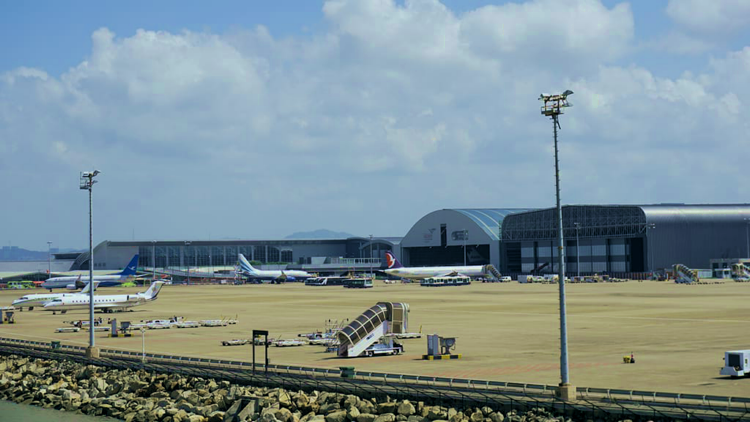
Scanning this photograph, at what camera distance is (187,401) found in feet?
152

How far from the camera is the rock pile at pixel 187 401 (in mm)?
38406

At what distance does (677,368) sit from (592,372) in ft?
15.8

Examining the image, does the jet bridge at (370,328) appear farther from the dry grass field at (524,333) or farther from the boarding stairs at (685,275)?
the boarding stairs at (685,275)

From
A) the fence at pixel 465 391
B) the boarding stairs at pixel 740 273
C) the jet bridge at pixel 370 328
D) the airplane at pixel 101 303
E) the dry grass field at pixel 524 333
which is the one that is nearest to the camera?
the fence at pixel 465 391

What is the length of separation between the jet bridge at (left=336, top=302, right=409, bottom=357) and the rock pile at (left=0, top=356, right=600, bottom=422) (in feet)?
33.4

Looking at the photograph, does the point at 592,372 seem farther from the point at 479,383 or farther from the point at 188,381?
the point at 188,381

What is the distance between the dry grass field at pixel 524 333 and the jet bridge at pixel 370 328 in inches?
45.9

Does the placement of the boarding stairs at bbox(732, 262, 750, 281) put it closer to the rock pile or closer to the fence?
the fence

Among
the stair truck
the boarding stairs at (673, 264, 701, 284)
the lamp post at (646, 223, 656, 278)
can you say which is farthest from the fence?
the lamp post at (646, 223, 656, 278)

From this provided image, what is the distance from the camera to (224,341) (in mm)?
68188

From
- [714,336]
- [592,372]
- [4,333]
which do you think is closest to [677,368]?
[592,372]

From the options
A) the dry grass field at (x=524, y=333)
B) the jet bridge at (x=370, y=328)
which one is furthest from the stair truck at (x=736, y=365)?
the jet bridge at (x=370, y=328)

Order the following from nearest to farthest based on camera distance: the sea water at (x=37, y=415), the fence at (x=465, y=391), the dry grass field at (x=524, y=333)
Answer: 1. the fence at (x=465, y=391)
2. the dry grass field at (x=524, y=333)
3. the sea water at (x=37, y=415)

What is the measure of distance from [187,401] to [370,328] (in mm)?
14783
